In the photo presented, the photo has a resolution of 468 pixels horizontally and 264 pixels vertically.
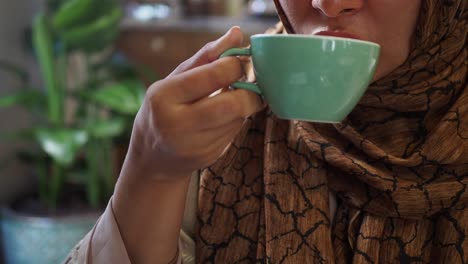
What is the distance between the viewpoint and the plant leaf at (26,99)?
5.39 feet

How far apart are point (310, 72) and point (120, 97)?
1370mm

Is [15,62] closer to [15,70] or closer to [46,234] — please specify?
[15,70]

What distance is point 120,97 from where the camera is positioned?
1.77 metres

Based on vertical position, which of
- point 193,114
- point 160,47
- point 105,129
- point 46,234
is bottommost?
point 46,234

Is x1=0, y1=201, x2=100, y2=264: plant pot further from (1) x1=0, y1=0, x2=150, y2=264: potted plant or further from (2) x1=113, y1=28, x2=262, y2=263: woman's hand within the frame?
(2) x1=113, y1=28, x2=262, y2=263: woman's hand

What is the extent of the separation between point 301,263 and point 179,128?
302 millimetres

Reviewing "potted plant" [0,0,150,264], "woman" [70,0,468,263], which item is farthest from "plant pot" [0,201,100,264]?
"woman" [70,0,468,263]

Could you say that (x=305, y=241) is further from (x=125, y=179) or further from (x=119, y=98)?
(x=119, y=98)

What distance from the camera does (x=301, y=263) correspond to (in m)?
0.69

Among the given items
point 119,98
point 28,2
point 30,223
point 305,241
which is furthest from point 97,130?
point 305,241

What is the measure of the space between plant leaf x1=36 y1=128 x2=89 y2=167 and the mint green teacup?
1.17 metres

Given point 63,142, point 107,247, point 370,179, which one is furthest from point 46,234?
point 370,179

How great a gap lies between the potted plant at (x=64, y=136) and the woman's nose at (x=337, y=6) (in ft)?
3.77

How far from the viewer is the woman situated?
2.05ft
